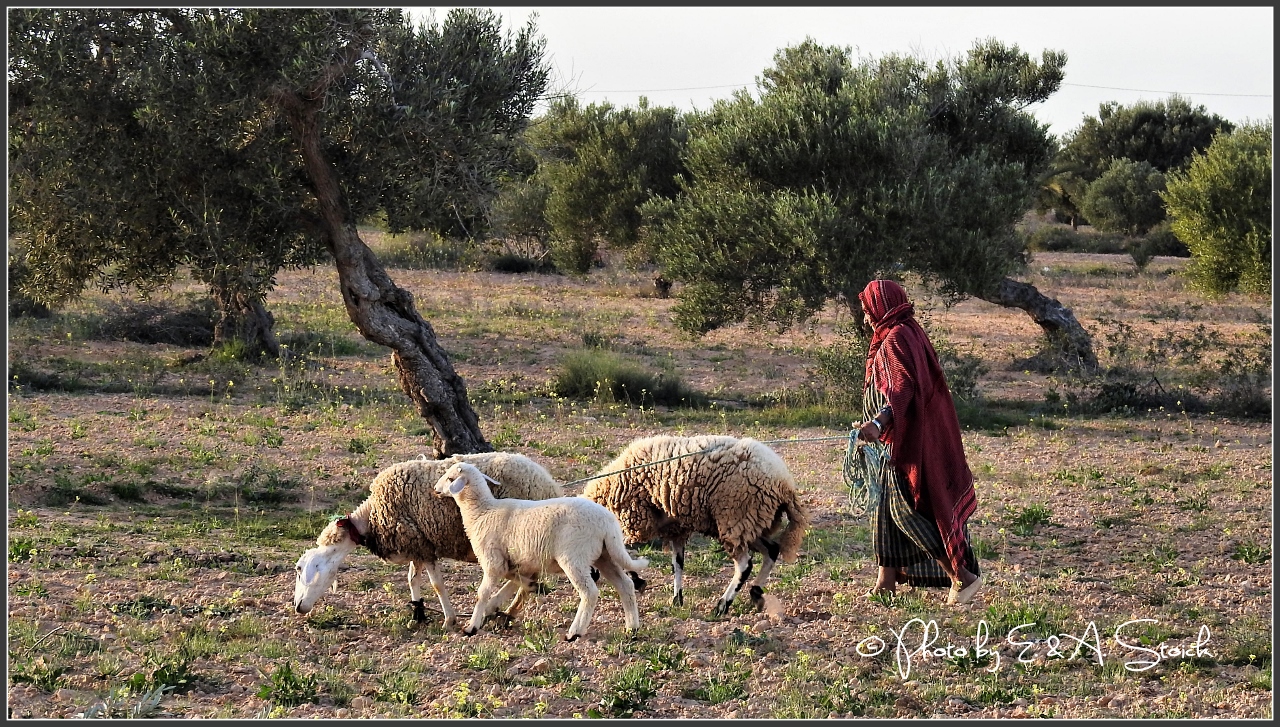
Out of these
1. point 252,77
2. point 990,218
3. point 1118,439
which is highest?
point 252,77

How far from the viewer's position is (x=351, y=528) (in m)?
7.21

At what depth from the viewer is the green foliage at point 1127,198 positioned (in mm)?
40594

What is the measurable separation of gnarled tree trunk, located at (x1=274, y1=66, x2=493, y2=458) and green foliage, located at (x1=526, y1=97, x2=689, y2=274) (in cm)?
1605

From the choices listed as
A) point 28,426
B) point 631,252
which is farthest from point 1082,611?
point 631,252

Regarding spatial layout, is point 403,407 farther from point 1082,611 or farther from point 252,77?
point 1082,611

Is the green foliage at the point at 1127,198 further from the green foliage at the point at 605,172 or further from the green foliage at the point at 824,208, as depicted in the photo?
the green foliage at the point at 824,208

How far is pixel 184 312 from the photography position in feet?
63.3

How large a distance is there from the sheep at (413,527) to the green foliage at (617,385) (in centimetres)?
754

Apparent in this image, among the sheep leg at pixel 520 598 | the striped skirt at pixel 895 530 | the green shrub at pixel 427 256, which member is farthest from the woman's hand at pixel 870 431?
the green shrub at pixel 427 256

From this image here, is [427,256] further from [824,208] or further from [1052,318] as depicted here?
[824,208]

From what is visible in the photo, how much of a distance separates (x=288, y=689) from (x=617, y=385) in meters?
10.1

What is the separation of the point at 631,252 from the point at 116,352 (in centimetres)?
1402

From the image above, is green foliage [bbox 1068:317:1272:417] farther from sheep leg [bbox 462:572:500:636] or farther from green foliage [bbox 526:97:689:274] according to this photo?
green foliage [bbox 526:97:689:274]

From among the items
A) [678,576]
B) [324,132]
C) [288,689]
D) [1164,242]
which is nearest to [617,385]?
[324,132]
